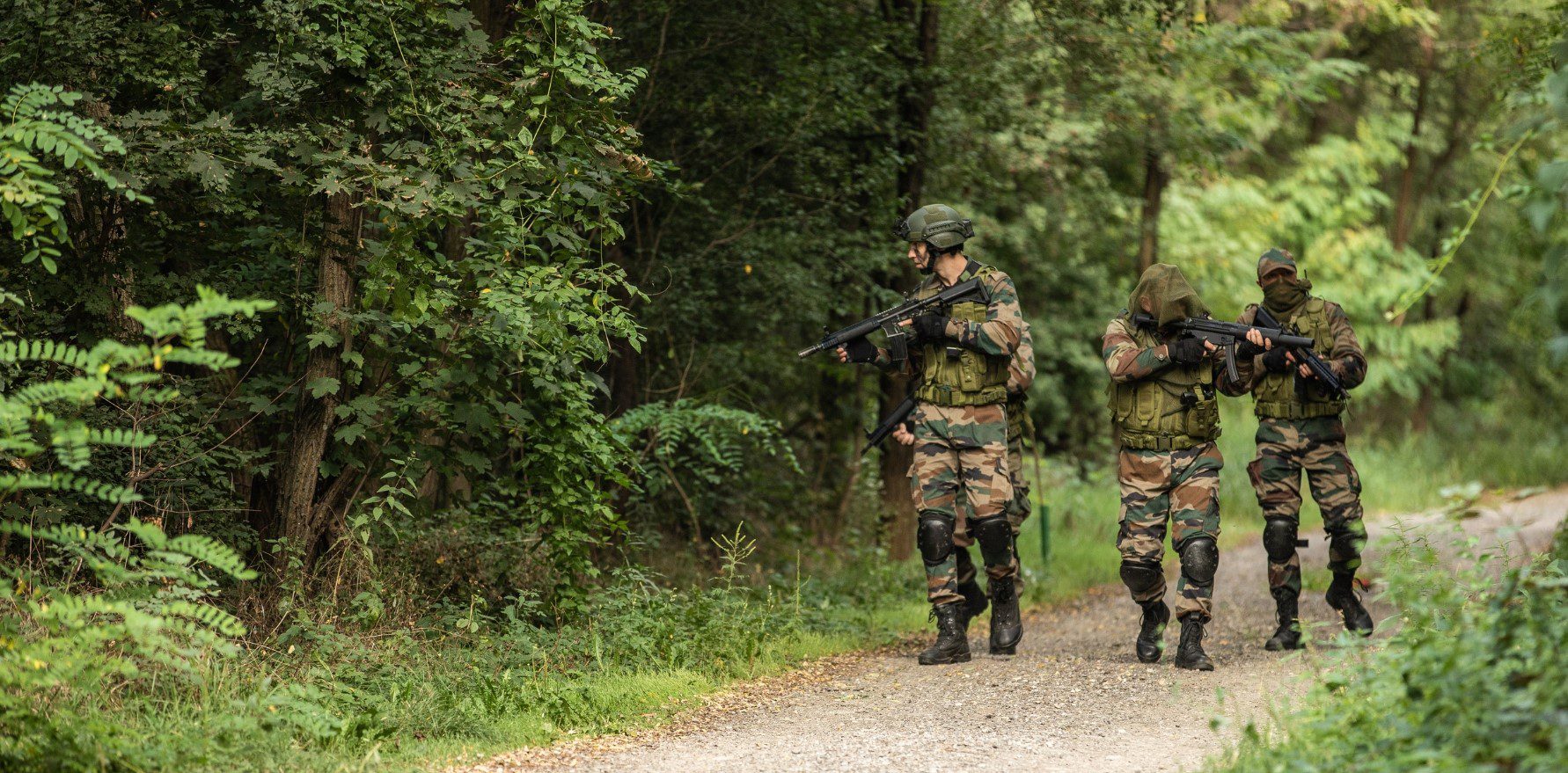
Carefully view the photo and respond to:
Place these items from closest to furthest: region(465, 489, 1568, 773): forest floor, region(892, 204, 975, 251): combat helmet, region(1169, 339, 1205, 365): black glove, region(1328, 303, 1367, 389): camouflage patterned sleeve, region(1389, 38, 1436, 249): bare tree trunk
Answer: region(465, 489, 1568, 773): forest floor, region(1169, 339, 1205, 365): black glove, region(892, 204, 975, 251): combat helmet, region(1328, 303, 1367, 389): camouflage patterned sleeve, region(1389, 38, 1436, 249): bare tree trunk

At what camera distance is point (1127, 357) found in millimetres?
7156

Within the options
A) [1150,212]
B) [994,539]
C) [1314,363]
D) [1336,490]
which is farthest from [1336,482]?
[1150,212]

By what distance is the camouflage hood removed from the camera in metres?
7.05

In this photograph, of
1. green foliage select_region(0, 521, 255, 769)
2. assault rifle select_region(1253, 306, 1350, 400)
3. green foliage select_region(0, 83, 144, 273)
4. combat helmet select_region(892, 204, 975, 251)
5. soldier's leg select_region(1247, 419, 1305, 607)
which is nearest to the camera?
green foliage select_region(0, 521, 255, 769)

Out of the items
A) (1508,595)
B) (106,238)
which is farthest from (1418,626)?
(106,238)

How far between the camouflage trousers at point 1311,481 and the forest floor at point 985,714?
48 centimetres

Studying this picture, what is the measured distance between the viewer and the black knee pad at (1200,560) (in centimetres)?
709

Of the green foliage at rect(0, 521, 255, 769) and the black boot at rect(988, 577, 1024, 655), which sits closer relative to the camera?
the green foliage at rect(0, 521, 255, 769)

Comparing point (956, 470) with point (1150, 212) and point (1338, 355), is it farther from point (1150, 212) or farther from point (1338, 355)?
point (1150, 212)

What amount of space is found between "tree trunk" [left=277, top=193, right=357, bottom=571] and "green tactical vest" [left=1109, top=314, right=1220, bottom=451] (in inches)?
161

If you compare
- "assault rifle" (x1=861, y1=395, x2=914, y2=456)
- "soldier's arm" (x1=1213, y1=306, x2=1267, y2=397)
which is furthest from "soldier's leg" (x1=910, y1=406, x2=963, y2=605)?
"soldier's arm" (x1=1213, y1=306, x2=1267, y2=397)

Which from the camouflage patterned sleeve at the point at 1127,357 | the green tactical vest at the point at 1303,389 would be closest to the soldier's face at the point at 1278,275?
the green tactical vest at the point at 1303,389

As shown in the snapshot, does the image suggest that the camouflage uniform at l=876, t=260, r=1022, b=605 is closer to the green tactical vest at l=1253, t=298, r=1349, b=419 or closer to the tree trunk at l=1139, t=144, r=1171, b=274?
the green tactical vest at l=1253, t=298, r=1349, b=419

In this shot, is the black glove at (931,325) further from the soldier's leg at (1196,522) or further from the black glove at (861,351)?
the soldier's leg at (1196,522)
